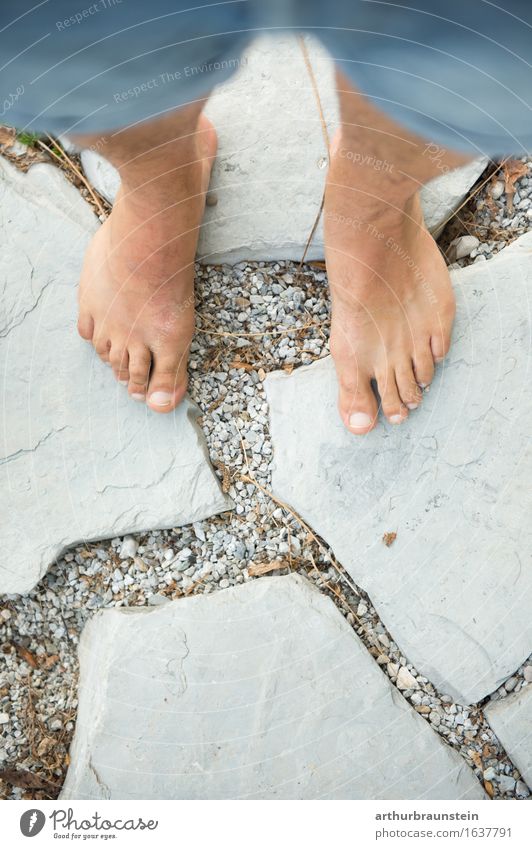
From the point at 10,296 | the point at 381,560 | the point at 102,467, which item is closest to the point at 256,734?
the point at 381,560

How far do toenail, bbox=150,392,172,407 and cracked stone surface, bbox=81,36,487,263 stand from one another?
0.19 metres

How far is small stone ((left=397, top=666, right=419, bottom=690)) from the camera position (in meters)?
0.91

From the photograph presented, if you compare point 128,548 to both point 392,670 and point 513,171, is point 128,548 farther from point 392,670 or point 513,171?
point 513,171

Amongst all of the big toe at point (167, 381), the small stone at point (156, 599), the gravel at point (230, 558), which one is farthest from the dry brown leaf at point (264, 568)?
the big toe at point (167, 381)

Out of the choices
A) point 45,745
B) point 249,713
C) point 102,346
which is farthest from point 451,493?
point 45,745

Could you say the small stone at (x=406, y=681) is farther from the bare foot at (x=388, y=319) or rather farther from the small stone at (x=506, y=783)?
the bare foot at (x=388, y=319)

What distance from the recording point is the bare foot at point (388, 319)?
0.90 m

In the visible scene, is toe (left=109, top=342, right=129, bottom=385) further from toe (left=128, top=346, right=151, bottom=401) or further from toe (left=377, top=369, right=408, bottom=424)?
toe (left=377, top=369, right=408, bottom=424)

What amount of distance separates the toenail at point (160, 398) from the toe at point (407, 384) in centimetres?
28

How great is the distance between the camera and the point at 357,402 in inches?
36.3

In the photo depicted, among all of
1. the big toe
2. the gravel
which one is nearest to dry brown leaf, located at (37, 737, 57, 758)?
the gravel

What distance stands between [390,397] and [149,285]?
32cm

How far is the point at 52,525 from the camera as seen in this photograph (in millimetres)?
937
